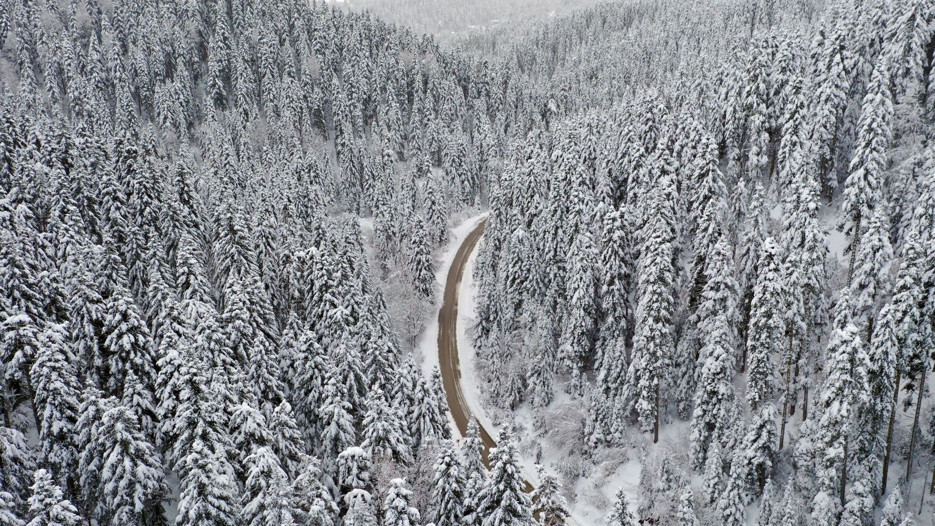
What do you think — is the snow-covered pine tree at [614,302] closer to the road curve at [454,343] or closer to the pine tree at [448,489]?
the road curve at [454,343]

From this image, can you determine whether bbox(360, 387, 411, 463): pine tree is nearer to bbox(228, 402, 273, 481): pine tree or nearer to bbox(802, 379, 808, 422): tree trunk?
bbox(228, 402, 273, 481): pine tree

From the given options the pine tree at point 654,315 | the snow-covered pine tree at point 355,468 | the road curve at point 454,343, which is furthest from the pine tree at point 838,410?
the snow-covered pine tree at point 355,468

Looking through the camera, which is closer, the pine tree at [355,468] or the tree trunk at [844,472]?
the pine tree at [355,468]

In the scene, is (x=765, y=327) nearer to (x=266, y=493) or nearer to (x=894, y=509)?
(x=894, y=509)

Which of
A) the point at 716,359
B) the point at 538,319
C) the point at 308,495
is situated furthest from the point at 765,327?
the point at 308,495

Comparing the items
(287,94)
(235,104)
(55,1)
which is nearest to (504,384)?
(287,94)

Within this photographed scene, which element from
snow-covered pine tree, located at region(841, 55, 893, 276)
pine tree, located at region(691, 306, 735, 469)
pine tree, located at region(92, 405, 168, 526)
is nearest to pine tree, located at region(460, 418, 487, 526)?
pine tree, located at region(92, 405, 168, 526)

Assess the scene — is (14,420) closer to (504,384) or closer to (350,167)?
(504,384)

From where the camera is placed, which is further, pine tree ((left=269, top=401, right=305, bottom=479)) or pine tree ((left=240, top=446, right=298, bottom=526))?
pine tree ((left=269, top=401, right=305, bottom=479))
